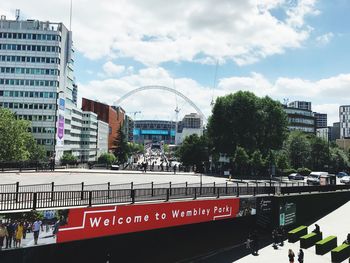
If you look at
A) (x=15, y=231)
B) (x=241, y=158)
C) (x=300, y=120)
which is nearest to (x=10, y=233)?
(x=15, y=231)

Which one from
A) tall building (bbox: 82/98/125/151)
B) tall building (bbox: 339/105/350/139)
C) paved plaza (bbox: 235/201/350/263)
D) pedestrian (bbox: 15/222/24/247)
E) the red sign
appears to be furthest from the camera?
tall building (bbox: 339/105/350/139)

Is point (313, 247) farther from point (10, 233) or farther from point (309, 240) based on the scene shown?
point (10, 233)

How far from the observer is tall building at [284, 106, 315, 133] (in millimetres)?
140975

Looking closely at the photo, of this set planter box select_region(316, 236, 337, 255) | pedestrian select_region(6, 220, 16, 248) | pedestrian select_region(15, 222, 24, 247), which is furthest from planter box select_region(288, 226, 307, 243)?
pedestrian select_region(6, 220, 16, 248)

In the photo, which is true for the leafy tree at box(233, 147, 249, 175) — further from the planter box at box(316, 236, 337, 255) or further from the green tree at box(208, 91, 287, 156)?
the planter box at box(316, 236, 337, 255)

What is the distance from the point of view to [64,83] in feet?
309

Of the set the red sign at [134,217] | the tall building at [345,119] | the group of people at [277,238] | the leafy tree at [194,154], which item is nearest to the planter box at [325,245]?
the group of people at [277,238]

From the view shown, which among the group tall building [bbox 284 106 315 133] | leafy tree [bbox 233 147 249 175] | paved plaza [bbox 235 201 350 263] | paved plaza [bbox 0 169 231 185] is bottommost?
paved plaza [bbox 235 201 350 263]

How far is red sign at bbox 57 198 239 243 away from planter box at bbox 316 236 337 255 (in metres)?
7.99

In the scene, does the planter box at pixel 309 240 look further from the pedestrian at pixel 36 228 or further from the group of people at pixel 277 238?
the pedestrian at pixel 36 228

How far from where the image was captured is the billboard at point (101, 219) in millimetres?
18047

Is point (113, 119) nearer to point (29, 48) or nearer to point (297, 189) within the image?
point (29, 48)

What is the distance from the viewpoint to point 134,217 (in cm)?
2225

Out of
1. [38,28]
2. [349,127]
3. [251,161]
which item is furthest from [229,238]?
[349,127]
